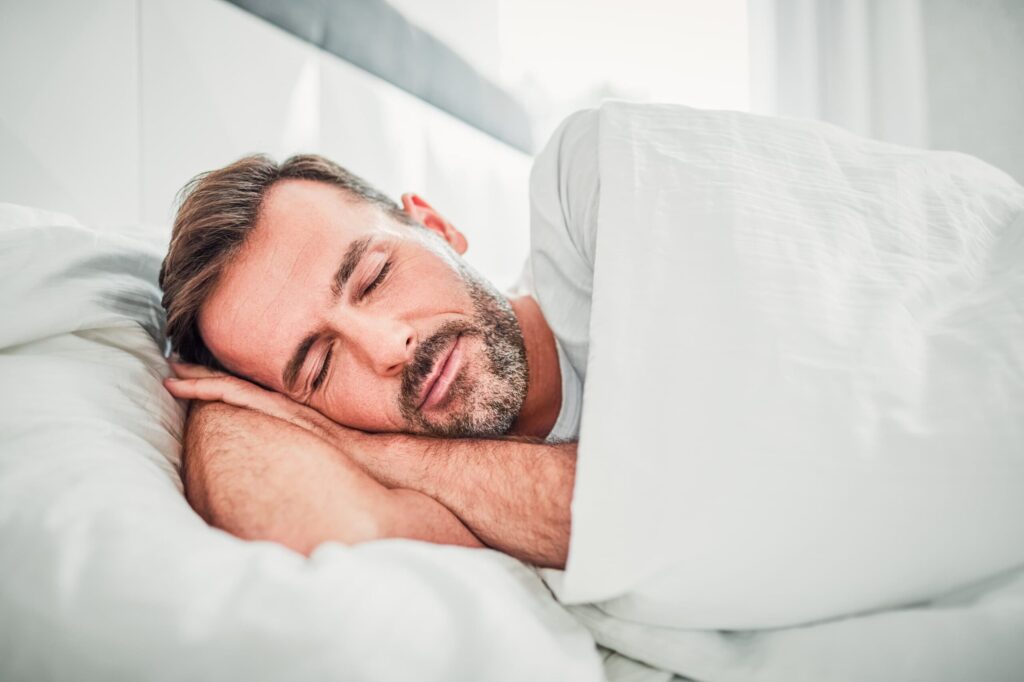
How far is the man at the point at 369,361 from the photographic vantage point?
1.78 ft

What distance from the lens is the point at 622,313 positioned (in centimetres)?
53

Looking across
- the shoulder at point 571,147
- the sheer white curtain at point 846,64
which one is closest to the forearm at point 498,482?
the shoulder at point 571,147

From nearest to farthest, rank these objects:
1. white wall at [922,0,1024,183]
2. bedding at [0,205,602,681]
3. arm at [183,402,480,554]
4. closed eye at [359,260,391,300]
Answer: bedding at [0,205,602,681] < arm at [183,402,480,554] < closed eye at [359,260,391,300] < white wall at [922,0,1024,183]

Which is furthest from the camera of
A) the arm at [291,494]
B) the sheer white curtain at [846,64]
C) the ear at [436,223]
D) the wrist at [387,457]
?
the sheer white curtain at [846,64]

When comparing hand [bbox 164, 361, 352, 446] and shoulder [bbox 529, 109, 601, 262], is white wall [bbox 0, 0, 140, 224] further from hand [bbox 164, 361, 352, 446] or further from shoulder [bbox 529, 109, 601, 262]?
shoulder [bbox 529, 109, 601, 262]

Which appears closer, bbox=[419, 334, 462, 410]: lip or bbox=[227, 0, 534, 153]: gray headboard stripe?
bbox=[419, 334, 462, 410]: lip

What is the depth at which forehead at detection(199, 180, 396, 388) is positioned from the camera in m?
0.75

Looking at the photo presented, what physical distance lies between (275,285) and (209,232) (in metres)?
0.15

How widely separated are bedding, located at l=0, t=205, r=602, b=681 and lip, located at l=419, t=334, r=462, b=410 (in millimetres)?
280

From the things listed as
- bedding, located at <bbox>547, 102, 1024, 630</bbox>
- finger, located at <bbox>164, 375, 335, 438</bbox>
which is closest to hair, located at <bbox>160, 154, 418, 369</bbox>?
finger, located at <bbox>164, 375, 335, 438</bbox>

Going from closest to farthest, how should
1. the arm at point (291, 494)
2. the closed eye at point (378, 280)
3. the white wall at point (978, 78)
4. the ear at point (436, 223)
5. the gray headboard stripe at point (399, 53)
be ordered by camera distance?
the arm at point (291, 494) < the closed eye at point (378, 280) < the ear at point (436, 223) < the gray headboard stripe at point (399, 53) < the white wall at point (978, 78)

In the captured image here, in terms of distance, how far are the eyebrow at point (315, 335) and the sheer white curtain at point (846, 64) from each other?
2005 millimetres

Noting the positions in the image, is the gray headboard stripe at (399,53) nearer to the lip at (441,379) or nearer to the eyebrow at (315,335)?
the eyebrow at (315,335)

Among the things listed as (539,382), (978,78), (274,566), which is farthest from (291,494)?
(978,78)
